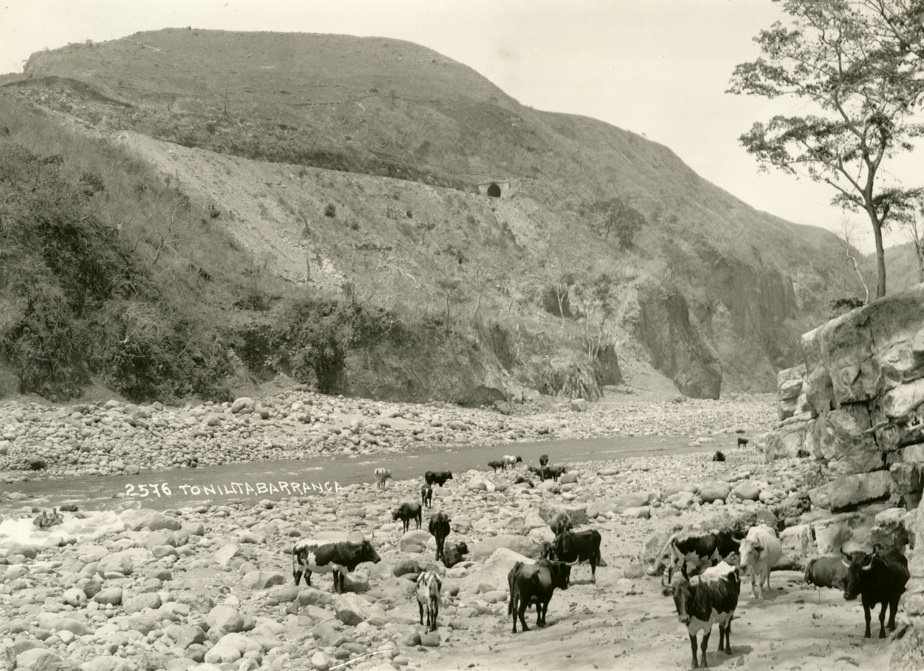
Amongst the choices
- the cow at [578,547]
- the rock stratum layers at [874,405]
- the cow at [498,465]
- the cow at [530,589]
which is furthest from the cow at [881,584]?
the cow at [498,465]

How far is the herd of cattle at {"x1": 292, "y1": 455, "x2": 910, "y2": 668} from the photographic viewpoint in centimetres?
842

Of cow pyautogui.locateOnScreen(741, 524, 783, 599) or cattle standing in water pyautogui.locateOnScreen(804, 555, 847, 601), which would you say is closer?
cattle standing in water pyautogui.locateOnScreen(804, 555, 847, 601)

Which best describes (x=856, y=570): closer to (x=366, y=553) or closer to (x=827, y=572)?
(x=827, y=572)

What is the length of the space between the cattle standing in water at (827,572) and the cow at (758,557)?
1.73ft

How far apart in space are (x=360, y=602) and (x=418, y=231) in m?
63.0

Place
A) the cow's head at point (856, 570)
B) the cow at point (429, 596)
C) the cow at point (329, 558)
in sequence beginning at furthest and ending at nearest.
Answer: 1. the cow at point (329, 558)
2. the cow at point (429, 596)
3. the cow's head at point (856, 570)

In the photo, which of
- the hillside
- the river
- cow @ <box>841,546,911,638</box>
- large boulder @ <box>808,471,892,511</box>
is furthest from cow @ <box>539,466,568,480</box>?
the hillside

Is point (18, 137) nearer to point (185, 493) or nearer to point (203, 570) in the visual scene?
point (185, 493)

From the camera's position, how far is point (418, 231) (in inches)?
2869

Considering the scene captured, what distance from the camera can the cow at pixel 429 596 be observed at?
1048 centimetres

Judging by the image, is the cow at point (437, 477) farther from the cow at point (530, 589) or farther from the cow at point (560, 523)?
the cow at point (530, 589)

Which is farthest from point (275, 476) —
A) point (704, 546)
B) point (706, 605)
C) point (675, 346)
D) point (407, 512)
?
point (675, 346)

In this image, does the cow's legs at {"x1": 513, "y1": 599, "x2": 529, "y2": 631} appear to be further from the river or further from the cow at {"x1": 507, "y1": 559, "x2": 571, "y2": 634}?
the river

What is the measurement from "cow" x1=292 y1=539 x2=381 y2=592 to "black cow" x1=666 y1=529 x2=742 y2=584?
4.86 meters
